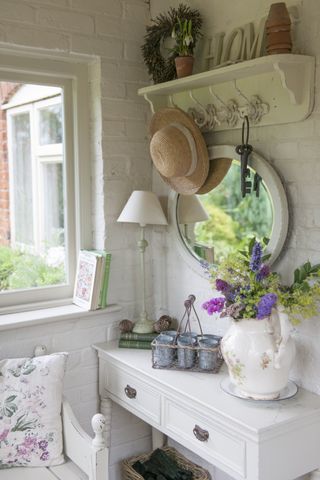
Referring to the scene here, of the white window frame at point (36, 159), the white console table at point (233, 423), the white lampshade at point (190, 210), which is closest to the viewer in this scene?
the white console table at point (233, 423)

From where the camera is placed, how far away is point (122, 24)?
8.12ft

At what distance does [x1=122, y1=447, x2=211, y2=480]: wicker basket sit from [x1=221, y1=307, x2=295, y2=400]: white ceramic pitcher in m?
0.74

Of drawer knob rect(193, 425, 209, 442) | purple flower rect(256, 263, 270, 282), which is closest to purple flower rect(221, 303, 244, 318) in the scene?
purple flower rect(256, 263, 270, 282)

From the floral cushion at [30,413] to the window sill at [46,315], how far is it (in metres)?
0.17

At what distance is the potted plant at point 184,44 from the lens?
7.24ft

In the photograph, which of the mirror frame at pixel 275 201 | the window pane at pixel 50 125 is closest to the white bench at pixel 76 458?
the mirror frame at pixel 275 201

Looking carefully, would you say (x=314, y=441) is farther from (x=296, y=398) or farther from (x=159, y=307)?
(x=159, y=307)

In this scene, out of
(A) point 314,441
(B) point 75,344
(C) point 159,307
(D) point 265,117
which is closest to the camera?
(A) point 314,441

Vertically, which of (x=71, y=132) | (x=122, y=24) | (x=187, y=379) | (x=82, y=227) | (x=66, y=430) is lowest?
(x=66, y=430)

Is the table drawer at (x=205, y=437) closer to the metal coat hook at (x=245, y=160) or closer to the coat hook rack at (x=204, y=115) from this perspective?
the metal coat hook at (x=245, y=160)

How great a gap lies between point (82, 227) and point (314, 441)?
127cm

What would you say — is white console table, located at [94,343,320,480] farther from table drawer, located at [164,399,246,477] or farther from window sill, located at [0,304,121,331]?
window sill, located at [0,304,121,331]

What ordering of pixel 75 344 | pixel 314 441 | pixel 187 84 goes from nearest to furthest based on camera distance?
pixel 314 441, pixel 187 84, pixel 75 344

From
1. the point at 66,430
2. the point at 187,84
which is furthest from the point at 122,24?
the point at 66,430
